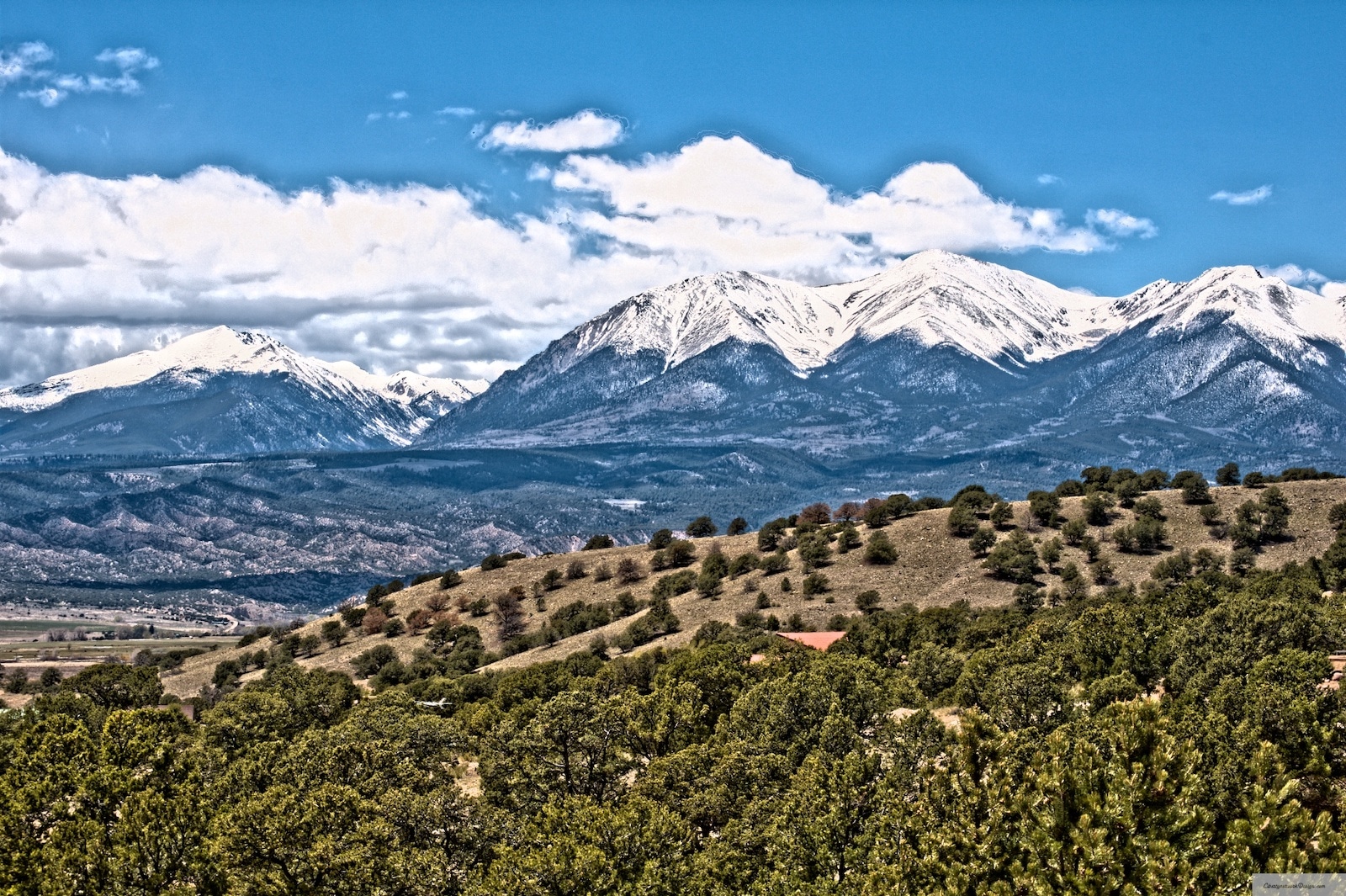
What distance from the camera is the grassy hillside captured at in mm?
127938

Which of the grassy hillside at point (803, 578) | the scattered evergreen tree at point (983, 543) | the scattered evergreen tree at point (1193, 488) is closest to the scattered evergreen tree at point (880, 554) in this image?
the grassy hillside at point (803, 578)

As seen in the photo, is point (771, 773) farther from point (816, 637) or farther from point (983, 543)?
point (983, 543)

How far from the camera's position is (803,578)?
14012cm

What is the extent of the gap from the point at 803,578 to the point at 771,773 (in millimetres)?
85589

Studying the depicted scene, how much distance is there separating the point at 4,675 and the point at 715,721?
453ft

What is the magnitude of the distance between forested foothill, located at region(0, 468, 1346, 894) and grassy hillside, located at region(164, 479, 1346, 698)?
26456 millimetres

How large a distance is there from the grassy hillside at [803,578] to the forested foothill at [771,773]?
86.8 ft

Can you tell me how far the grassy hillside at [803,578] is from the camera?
128m

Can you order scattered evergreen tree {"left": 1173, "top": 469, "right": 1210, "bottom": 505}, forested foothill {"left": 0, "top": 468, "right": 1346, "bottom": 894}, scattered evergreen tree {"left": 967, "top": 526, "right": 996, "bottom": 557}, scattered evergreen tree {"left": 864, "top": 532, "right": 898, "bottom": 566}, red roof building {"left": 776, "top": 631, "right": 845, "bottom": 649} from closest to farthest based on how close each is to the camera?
forested foothill {"left": 0, "top": 468, "right": 1346, "bottom": 894}, red roof building {"left": 776, "top": 631, "right": 845, "bottom": 649}, scattered evergreen tree {"left": 967, "top": 526, "right": 996, "bottom": 557}, scattered evergreen tree {"left": 864, "top": 532, "right": 898, "bottom": 566}, scattered evergreen tree {"left": 1173, "top": 469, "right": 1210, "bottom": 505}

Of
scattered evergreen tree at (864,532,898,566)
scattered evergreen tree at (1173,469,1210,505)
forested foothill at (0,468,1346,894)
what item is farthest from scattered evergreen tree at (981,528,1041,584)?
forested foothill at (0,468,1346,894)

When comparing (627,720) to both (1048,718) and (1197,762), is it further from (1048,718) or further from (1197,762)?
(1197,762)

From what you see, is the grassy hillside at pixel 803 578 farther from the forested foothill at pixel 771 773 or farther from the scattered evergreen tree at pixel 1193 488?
the forested foothill at pixel 771 773

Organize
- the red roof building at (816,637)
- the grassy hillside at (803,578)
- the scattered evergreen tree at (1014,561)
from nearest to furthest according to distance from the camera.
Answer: the red roof building at (816,637), the grassy hillside at (803,578), the scattered evergreen tree at (1014,561)

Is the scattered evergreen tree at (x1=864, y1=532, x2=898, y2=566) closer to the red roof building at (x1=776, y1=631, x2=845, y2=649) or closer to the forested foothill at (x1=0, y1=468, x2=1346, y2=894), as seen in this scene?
the red roof building at (x1=776, y1=631, x2=845, y2=649)
